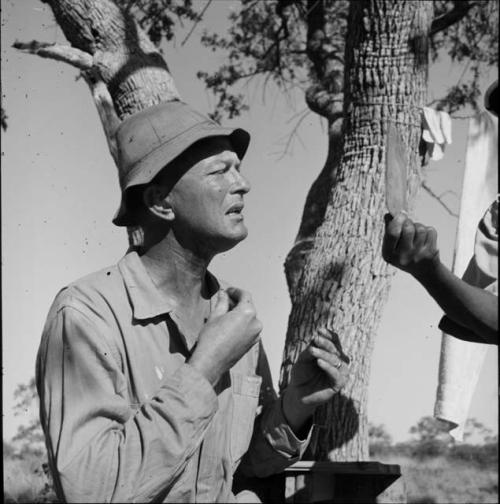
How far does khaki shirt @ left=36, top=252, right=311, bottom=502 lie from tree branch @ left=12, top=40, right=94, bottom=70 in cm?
317

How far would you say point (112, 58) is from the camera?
559cm

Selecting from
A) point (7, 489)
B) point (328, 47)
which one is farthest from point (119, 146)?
point (7, 489)

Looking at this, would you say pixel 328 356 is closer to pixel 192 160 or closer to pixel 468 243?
pixel 192 160

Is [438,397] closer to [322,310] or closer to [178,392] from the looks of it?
[322,310]

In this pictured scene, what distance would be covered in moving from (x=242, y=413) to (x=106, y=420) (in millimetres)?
519

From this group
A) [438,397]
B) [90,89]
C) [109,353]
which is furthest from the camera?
[90,89]

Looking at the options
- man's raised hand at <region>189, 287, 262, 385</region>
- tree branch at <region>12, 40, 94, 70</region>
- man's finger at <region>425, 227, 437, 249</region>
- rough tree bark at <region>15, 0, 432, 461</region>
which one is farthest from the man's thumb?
tree branch at <region>12, 40, 94, 70</region>

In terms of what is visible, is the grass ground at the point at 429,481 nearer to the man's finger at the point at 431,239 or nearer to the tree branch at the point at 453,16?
the tree branch at the point at 453,16

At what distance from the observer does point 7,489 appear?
827 cm

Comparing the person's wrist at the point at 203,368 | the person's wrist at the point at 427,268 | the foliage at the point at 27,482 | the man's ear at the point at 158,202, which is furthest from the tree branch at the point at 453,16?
the person's wrist at the point at 203,368

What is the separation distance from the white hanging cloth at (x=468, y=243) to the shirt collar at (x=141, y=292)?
6.81 ft

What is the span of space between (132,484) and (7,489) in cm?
642

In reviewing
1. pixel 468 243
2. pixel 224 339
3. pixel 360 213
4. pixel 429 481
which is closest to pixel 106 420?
pixel 224 339

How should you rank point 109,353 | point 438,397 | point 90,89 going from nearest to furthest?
point 109,353, point 438,397, point 90,89
